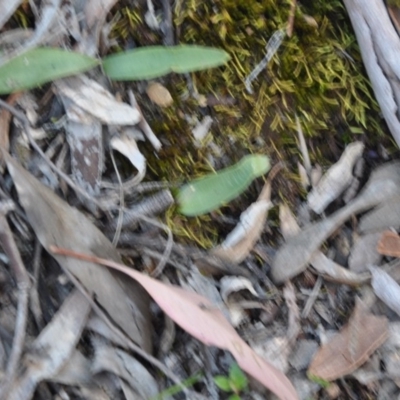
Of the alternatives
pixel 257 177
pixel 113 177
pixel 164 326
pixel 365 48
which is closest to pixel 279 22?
pixel 365 48

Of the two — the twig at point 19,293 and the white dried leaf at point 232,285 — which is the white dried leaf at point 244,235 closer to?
the white dried leaf at point 232,285

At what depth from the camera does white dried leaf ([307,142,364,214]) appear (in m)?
1.19

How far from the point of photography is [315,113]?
121 cm

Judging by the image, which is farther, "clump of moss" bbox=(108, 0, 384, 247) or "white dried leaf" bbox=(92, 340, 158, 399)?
"clump of moss" bbox=(108, 0, 384, 247)

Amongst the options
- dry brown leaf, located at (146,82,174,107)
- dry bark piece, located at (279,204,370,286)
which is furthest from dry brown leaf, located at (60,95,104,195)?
dry bark piece, located at (279,204,370,286)

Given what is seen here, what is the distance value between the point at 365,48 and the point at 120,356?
0.73 metres

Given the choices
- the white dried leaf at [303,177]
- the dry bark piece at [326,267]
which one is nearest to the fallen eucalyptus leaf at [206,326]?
the dry bark piece at [326,267]

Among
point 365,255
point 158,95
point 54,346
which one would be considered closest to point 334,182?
point 365,255

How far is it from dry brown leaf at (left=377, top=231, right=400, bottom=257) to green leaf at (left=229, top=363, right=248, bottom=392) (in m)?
0.35

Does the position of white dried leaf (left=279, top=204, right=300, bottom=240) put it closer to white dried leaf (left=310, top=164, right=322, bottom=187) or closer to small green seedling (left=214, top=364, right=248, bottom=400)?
white dried leaf (left=310, top=164, right=322, bottom=187)

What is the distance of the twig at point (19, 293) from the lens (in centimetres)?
97

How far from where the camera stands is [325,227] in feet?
3.83

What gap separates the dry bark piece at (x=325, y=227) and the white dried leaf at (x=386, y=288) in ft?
0.37

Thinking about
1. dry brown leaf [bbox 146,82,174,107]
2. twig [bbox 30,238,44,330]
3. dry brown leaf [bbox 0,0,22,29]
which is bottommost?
twig [bbox 30,238,44,330]
